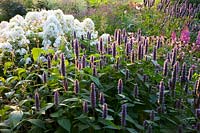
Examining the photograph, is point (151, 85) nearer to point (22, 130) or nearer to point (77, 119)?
point (77, 119)

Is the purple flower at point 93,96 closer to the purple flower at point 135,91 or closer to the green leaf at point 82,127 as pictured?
the green leaf at point 82,127

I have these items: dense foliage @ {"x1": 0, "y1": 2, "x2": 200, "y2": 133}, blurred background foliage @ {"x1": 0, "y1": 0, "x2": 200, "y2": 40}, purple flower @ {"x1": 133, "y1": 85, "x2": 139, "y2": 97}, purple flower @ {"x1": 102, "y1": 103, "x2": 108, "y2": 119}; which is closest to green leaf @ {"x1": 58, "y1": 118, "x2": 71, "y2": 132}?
dense foliage @ {"x1": 0, "y1": 2, "x2": 200, "y2": 133}

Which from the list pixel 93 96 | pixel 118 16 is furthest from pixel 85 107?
pixel 118 16

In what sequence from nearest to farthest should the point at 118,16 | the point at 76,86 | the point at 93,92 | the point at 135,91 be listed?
the point at 93,92 < the point at 76,86 < the point at 135,91 < the point at 118,16

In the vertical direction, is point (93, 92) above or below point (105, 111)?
above

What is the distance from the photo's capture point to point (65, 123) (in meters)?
2.78

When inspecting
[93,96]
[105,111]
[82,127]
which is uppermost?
[93,96]

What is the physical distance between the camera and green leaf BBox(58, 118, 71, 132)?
9.01 feet

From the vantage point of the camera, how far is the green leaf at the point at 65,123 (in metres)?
2.75

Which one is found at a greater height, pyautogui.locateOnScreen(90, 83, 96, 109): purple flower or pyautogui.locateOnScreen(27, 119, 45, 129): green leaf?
pyautogui.locateOnScreen(90, 83, 96, 109): purple flower

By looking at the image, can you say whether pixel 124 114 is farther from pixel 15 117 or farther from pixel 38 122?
pixel 15 117

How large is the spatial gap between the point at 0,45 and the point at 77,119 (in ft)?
5.18

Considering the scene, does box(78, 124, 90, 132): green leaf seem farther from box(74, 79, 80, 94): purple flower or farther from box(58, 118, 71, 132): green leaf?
box(74, 79, 80, 94): purple flower

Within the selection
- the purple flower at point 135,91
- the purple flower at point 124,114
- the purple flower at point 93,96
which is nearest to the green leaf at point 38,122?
the purple flower at point 93,96
